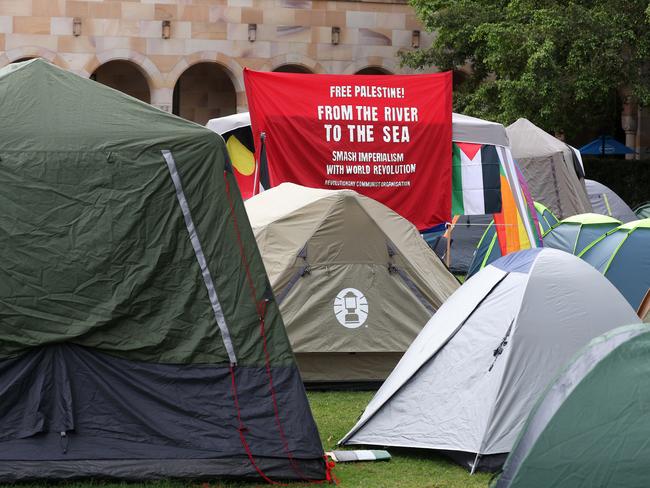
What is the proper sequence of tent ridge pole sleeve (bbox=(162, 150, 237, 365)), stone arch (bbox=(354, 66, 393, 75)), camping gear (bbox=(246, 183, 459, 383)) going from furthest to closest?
stone arch (bbox=(354, 66, 393, 75)), camping gear (bbox=(246, 183, 459, 383)), tent ridge pole sleeve (bbox=(162, 150, 237, 365))

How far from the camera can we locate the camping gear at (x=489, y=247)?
1390 centimetres

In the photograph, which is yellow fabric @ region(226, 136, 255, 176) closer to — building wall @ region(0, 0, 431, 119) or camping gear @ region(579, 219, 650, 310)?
camping gear @ region(579, 219, 650, 310)

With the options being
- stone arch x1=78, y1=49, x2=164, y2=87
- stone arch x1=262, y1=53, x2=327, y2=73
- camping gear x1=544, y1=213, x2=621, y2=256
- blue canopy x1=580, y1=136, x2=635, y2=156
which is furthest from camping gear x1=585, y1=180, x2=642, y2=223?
stone arch x1=78, y1=49, x2=164, y2=87

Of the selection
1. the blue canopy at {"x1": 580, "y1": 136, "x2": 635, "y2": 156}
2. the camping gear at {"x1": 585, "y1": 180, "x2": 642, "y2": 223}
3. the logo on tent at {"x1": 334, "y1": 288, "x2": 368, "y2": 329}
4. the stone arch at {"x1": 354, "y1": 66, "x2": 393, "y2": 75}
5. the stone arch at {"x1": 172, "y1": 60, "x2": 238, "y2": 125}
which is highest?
the stone arch at {"x1": 354, "y1": 66, "x2": 393, "y2": 75}

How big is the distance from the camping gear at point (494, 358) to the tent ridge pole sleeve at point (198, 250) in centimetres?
130

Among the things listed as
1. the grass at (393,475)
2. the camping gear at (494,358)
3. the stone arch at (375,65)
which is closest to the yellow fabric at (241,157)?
the grass at (393,475)

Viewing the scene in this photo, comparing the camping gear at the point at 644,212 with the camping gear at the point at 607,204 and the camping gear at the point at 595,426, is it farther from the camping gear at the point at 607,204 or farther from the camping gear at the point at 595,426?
the camping gear at the point at 595,426

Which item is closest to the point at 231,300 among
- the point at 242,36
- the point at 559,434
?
the point at 559,434

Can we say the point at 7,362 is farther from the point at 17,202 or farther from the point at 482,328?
the point at 482,328

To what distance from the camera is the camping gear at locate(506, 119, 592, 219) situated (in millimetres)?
19000

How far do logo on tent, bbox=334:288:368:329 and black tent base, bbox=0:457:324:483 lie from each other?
8.33ft

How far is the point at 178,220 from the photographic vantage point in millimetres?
6824

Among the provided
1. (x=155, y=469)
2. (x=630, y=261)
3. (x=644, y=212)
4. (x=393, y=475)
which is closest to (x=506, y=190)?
(x=630, y=261)

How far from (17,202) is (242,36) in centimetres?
2390
